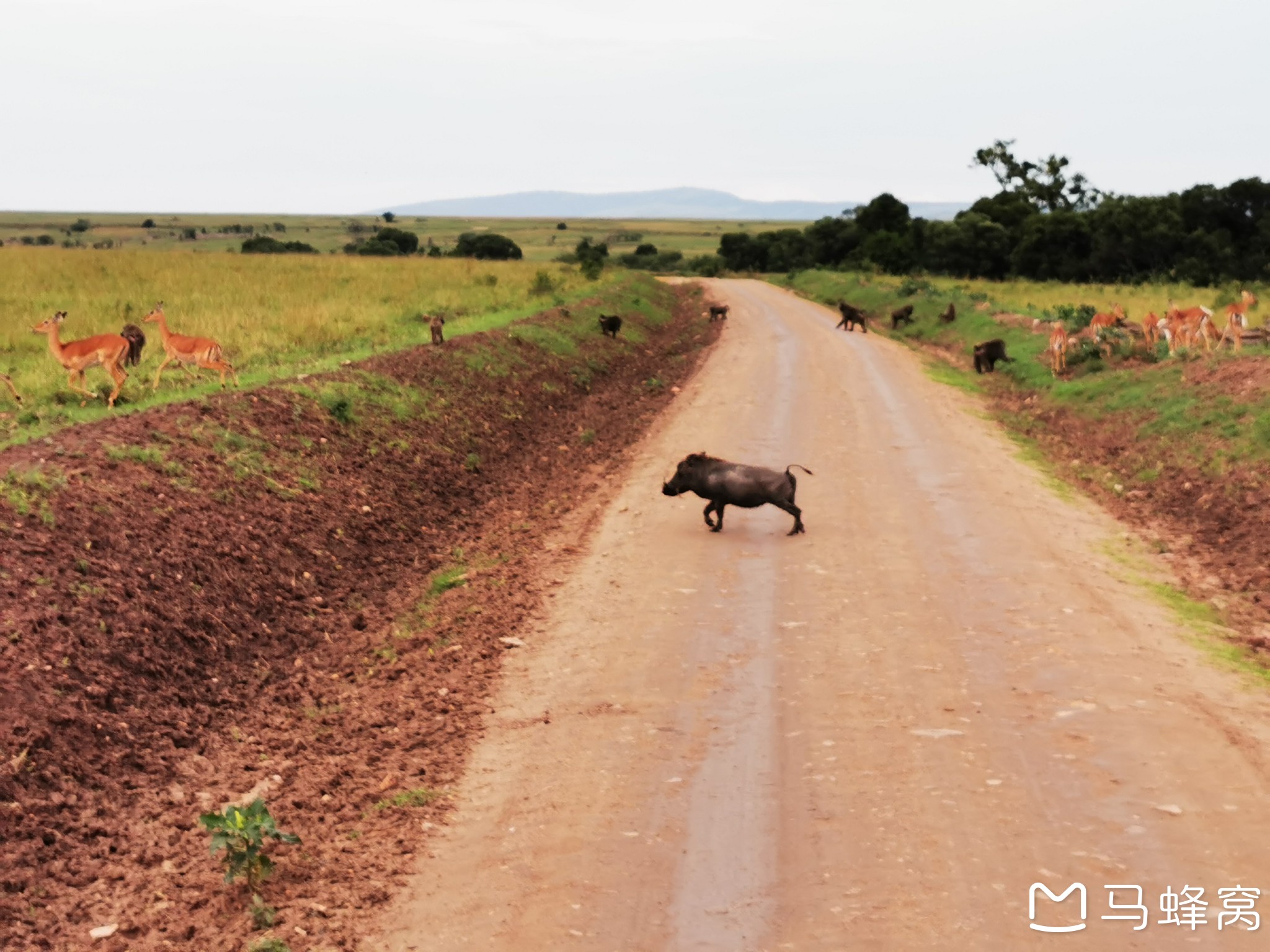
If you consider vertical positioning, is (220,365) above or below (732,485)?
above

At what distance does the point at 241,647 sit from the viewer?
9305 mm

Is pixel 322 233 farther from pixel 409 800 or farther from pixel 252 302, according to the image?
pixel 409 800

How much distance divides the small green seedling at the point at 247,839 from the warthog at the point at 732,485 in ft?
22.8

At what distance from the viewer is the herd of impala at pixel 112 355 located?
15.8m

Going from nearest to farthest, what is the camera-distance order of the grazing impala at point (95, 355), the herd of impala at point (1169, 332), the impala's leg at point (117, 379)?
the impala's leg at point (117, 379)
the grazing impala at point (95, 355)
the herd of impala at point (1169, 332)

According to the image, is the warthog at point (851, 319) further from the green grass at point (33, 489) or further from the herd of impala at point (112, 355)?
the green grass at point (33, 489)

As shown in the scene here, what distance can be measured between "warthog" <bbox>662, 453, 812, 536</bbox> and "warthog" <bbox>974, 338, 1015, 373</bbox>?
15624mm

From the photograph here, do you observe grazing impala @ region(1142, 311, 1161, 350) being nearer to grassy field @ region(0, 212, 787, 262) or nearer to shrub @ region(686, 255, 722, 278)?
shrub @ region(686, 255, 722, 278)

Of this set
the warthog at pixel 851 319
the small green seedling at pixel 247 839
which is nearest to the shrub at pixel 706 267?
the warthog at pixel 851 319

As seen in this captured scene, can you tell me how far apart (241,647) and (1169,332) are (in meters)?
18.9

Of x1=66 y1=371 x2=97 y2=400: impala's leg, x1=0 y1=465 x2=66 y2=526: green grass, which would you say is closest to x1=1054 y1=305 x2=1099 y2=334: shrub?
x1=66 y1=371 x2=97 y2=400: impala's leg

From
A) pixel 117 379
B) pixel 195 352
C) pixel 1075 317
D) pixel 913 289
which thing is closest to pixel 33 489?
pixel 117 379

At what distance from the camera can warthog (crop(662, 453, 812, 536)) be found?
12.2 metres

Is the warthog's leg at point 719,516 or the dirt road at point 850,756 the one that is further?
the warthog's leg at point 719,516
